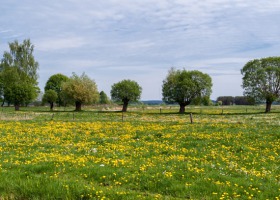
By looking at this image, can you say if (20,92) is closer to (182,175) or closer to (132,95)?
(132,95)

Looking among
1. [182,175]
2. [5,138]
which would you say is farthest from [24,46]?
[182,175]

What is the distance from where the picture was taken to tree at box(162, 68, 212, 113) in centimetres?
6938

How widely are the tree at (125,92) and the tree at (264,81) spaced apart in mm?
28571

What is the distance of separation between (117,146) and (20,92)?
249 ft

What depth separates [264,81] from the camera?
228 feet

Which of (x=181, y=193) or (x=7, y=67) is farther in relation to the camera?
(x=7, y=67)

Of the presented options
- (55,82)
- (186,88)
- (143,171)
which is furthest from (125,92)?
(143,171)

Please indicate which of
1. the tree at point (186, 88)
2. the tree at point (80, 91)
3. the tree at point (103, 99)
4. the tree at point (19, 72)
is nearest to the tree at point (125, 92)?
the tree at point (80, 91)

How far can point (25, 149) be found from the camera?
16891 millimetres

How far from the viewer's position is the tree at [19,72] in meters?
85.1

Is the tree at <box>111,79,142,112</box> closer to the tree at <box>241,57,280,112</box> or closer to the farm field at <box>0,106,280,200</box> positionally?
the tree at <box>241,57,280,112</box>

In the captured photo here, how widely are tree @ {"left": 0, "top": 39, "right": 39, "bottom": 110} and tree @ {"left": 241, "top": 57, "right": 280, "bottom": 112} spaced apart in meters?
62.5

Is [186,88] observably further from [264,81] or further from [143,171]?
[143,171]

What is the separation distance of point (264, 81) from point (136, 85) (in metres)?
33.7
